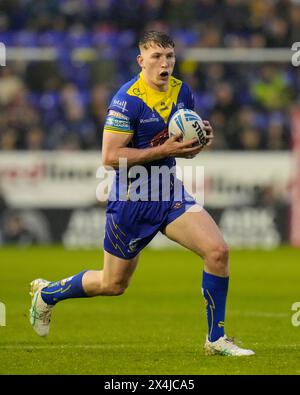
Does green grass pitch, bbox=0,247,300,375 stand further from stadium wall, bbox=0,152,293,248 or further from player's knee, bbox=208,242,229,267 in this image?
stadium wall, bbox=0,152,293,248

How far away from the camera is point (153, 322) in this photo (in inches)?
448

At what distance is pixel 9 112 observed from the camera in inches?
884

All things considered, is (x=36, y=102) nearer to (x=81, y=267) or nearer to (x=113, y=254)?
(x=81, y=267)

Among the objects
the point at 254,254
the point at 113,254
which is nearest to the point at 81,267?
the point at 254,254

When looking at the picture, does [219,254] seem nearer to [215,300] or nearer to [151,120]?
[215,300]

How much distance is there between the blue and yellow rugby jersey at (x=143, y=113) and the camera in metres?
8.76

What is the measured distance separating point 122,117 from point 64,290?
1.67 m

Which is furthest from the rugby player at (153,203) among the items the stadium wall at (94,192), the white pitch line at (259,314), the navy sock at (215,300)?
the stadium wall at (94,192)

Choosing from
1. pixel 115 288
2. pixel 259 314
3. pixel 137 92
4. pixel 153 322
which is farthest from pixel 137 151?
pixel 259 314

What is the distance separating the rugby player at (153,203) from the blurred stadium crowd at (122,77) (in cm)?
1293

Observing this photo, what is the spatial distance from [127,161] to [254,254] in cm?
1212

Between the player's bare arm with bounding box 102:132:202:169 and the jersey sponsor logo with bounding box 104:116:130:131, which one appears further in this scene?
the jersey sponsor logo with bounding box 104:116:130:131

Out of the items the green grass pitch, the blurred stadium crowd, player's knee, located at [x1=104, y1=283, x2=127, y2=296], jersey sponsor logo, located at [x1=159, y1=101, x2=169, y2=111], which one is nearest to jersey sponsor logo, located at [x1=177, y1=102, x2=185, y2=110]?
jersey sponsor logo, located at [x1=159, y1=101, x2=169, y2=111]

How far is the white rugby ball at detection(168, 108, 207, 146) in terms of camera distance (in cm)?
855
